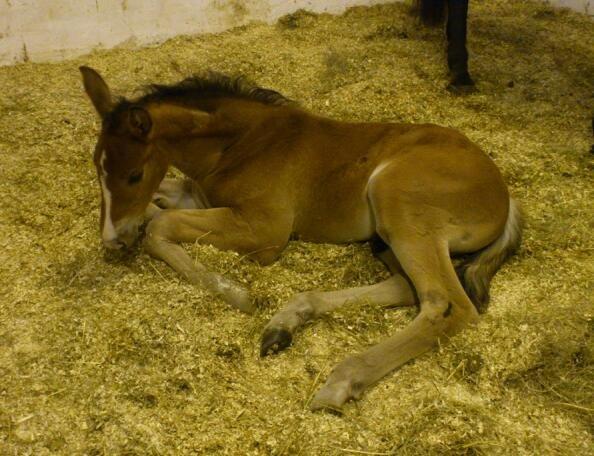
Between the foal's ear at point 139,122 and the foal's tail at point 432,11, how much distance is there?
4.01 m

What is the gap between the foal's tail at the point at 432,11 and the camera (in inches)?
236

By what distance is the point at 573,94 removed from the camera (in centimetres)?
500

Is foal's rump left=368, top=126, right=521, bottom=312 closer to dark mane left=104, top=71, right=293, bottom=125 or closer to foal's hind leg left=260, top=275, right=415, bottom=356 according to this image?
foal's hind leg left=260, top=275, right=415, bottom=356

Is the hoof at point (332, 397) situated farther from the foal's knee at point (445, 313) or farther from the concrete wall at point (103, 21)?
the concrete wall at point (103, 21)

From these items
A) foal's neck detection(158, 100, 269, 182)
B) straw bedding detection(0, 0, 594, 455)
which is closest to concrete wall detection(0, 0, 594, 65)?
straw bedding detection(0, 0, 594, 455)

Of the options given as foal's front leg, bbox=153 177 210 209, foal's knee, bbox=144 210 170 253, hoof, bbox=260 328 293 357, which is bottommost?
hoof, bbox=260 328 293 357

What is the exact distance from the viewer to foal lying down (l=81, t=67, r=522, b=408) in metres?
2.87

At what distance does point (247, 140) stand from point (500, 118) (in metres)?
2.29

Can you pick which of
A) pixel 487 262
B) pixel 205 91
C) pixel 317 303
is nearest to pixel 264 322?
pixel 317 303

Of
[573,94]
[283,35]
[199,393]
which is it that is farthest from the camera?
[283,35]

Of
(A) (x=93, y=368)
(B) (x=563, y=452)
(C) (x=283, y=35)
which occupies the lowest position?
(B) (x=563, y=452)

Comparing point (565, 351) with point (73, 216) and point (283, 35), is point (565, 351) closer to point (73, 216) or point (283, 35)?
point (73, 216)

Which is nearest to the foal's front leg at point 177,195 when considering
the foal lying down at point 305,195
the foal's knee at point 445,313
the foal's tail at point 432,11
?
the foal lying down at point 305,195

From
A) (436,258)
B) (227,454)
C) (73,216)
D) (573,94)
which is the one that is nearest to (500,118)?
(573,94)
